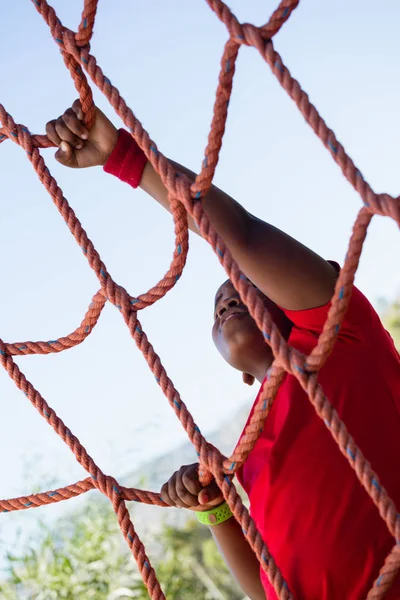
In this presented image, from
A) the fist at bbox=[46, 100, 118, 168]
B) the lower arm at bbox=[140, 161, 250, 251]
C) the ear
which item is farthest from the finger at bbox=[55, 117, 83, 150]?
the ear

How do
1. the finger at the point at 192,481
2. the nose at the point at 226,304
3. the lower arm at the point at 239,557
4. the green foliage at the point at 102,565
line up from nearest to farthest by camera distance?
the finger at the point at 192,481, the lower arm at the point at 239,557, the nose at the point at 226,304, the green foliage at the point at 102,565

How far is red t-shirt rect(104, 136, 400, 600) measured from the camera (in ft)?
2.42

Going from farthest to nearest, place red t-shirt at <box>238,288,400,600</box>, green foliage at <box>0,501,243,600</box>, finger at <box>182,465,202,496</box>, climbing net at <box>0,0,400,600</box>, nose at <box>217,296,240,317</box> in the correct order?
green foliage at <box>0,501,243,600</box> → nose at <box>217,296,240,317</box> → finger at <box>182,465,202,496</box> → red t-shirt at <box>238,288,400,600</box> → climbing net at <box>0,0,400,600</box>

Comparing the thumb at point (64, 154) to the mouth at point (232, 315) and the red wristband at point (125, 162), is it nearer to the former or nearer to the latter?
the red wristband at point (125, 162)

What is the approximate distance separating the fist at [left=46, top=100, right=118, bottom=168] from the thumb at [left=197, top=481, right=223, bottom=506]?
0.40 m

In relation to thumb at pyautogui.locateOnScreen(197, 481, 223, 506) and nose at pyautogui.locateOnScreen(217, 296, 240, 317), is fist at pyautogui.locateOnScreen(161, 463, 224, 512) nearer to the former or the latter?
thumb at pyautogui.locateOnScreen(197, 481, 223, 506)

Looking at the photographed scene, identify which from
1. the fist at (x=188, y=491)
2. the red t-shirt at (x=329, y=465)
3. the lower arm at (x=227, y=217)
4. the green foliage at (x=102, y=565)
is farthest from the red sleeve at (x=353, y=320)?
the green foliage at (x=102, y=565)

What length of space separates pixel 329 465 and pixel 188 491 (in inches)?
7.1

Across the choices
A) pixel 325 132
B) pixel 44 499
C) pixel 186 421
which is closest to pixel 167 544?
pixel 44 499

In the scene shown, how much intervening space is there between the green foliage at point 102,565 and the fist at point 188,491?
212cm

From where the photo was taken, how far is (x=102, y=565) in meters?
2.94

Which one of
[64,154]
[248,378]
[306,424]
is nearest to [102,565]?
[248,378]

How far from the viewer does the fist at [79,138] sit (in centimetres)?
79

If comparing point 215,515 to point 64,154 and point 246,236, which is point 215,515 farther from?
point 64,154
